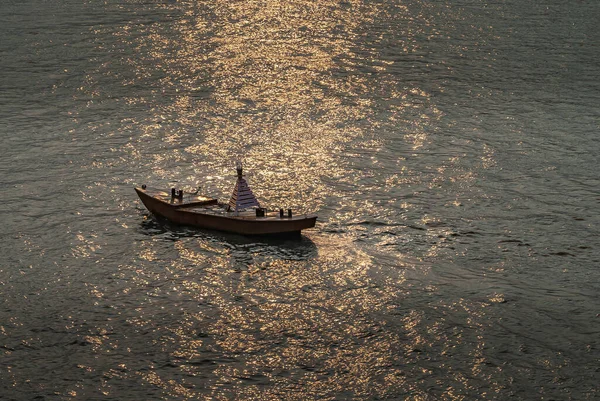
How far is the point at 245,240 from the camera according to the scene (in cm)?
5747

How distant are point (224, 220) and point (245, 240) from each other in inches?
68.9

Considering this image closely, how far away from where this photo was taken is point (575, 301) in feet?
165

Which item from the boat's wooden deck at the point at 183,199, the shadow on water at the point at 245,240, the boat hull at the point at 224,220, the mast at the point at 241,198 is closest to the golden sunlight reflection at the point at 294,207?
the shadow on water at the point at 245,240

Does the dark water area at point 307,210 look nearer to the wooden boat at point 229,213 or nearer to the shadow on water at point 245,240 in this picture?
the shadow on water at point 245,240

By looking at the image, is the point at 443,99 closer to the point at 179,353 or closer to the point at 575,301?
the point at 575,301

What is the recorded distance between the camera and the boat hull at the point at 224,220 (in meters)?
56.7

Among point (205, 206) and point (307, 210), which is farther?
point (307, 210)

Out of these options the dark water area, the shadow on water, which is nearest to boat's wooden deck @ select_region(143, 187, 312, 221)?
the shadow on water

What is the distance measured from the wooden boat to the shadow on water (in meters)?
0.37

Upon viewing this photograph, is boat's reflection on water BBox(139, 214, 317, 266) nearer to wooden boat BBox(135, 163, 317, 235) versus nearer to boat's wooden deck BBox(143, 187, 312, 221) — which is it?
wooden boat BBox(135, 163, 317, 235)

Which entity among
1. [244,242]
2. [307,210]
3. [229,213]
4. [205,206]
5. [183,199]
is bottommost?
[244,242]

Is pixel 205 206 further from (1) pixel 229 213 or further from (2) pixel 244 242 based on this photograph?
(2) pixel 244 242

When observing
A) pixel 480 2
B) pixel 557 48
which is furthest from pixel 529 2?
pixel 557 48

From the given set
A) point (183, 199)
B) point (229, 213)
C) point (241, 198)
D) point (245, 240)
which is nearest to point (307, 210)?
point (241, 198)
